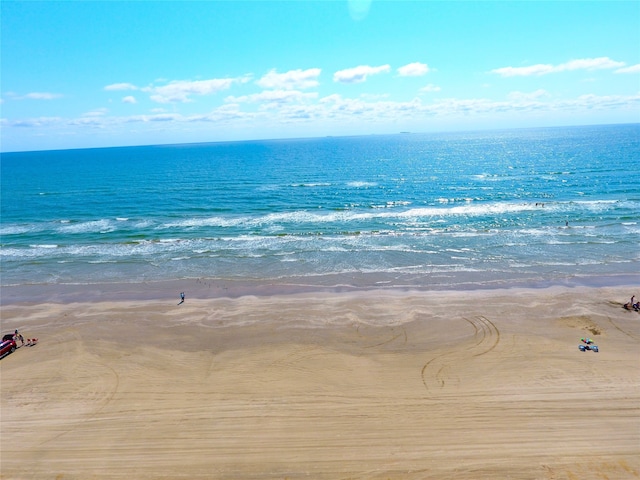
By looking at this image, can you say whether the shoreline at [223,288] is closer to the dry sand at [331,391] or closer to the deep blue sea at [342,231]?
the deep blue sea at [342,231]

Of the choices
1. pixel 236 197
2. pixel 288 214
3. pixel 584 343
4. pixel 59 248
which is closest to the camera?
pixel 584 343

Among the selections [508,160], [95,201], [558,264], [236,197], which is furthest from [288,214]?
[508,160]

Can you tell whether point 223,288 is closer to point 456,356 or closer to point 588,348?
point 456,356

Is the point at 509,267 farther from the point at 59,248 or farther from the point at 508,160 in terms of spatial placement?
the point at 508,160

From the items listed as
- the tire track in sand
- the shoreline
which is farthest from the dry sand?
the shoreline

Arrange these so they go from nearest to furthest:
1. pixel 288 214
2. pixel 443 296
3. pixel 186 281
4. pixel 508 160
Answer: pixel 443 296, pixel 186 281, pixel 288 214, pixel 508 160

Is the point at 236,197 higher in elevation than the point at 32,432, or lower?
higher

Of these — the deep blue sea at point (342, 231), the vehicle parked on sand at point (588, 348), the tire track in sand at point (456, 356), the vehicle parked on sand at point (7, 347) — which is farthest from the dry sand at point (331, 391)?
the deep blue sea at point (342, 231)
